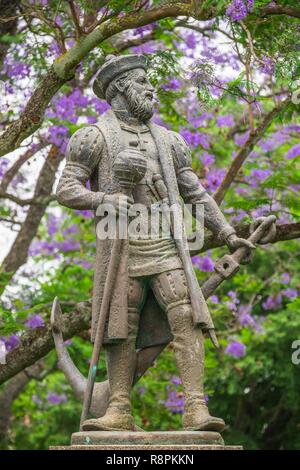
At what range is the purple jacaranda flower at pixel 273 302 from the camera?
55.3 ft

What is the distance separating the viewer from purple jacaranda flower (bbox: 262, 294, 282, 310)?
55.3 feet

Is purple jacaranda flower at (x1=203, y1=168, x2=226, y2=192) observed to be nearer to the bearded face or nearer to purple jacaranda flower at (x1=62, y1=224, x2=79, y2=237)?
purple jacaranda flower at (x1=62, y1=224, x2=79, y2=237)

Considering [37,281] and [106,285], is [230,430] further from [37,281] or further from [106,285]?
[106,285]

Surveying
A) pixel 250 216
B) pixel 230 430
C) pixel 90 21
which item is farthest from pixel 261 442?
pixel 90 21

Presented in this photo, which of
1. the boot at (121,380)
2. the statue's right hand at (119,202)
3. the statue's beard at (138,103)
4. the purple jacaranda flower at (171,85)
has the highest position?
the purple jacaranda flower at (171,85)

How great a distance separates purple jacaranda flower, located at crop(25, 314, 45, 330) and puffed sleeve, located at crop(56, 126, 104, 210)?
3820 millimetres

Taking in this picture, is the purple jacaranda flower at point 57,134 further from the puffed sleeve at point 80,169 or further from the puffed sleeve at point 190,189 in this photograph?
the puffed sleeve at point 80,169

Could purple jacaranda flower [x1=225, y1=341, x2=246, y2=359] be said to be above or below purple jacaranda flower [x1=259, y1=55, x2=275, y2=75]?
above

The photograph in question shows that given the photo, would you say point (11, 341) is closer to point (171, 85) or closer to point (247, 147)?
point (247, 147)

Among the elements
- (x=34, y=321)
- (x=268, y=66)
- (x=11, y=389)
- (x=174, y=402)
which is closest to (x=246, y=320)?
(x=174, y=402)

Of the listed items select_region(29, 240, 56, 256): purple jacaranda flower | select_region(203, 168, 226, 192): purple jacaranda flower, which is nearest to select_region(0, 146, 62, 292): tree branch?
select_region(203, 168, 226, 192): purple jacaranda flower

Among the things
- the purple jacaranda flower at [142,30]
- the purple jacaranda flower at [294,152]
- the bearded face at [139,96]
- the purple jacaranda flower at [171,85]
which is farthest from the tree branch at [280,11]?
the purple jacaranda flower at [294,152]

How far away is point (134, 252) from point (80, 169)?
0.74 metres

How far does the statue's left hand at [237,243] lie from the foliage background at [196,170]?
224cm
